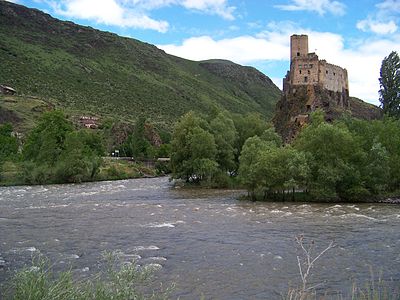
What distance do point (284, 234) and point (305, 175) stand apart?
1788cm

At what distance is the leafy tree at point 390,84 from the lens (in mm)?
75125

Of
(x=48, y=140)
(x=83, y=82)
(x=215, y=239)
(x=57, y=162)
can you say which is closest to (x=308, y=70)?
(x=48, y=140)

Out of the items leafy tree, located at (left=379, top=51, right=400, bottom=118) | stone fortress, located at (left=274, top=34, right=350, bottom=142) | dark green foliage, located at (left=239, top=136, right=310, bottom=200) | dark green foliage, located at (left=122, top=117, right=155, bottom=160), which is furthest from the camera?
dark green foliage, located at (left=122, top=117, right=155, bottom=160)

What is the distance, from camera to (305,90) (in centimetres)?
9156

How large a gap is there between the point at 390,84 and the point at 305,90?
62.9 feet

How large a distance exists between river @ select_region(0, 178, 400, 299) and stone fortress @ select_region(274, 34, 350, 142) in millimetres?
50563

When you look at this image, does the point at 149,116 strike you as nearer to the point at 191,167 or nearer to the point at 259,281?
the point at 191,167

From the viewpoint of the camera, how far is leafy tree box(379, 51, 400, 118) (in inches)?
2958

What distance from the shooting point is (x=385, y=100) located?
2997 inches

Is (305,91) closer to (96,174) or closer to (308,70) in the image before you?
(308,70)

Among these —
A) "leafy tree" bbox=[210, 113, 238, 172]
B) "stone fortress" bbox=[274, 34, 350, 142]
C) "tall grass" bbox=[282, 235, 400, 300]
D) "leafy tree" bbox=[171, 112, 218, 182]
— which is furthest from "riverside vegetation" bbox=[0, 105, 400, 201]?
"tall grass" bbox=[282, 235, 400, 300]

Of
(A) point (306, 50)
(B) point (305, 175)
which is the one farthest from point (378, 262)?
(A) point (306, 50)

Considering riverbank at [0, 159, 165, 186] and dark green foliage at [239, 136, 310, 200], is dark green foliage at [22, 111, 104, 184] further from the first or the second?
dark green foliage at [239, 136, 310, 200]

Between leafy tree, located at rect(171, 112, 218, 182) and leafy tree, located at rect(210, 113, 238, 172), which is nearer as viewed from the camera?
leafy tree, located at rect(171, 112, 218, 182)
